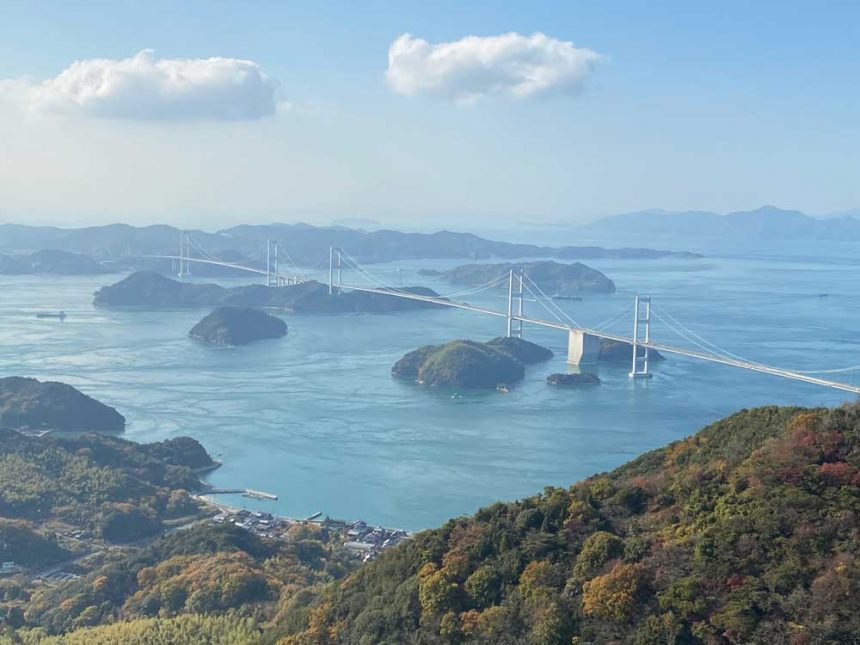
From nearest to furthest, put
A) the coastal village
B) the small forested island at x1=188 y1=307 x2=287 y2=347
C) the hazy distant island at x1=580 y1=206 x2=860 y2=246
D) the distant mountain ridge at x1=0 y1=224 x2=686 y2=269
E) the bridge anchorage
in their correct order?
1. the coastal village
2. the bridge anchorage
3. the small forested island at x1=188 y1=307 x2=287 y2=347
4. the distant mountain ridge at x1=0 y1=224 x2=686 y2=269
5. the hazy distant island at x1=580 y1=206 x2=860 y2=246

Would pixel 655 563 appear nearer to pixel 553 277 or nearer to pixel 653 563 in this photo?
pixel 653 563

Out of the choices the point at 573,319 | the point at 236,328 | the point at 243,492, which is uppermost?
the point at 573,319

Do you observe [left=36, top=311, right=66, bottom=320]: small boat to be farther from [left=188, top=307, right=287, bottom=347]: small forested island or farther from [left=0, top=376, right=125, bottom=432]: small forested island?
[left=0, top=376, right=125, bottom=432]: small forested island

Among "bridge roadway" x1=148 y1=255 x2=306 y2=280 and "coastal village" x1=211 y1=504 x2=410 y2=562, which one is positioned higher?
"bridge roadway" x1=148 y1=255 x2=306 y2=280

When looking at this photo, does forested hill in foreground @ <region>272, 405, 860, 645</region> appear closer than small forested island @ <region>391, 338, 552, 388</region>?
Yes

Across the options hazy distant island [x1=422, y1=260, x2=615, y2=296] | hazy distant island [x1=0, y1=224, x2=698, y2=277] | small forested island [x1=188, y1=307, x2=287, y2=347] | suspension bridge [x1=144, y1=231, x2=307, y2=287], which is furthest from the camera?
hazy distant island [x1=0, y1=224, x2=698, y2=277]

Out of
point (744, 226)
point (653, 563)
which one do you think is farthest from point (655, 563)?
point (744, 226)

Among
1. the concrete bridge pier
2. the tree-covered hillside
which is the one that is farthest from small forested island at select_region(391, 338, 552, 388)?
the tree-covered hillside
